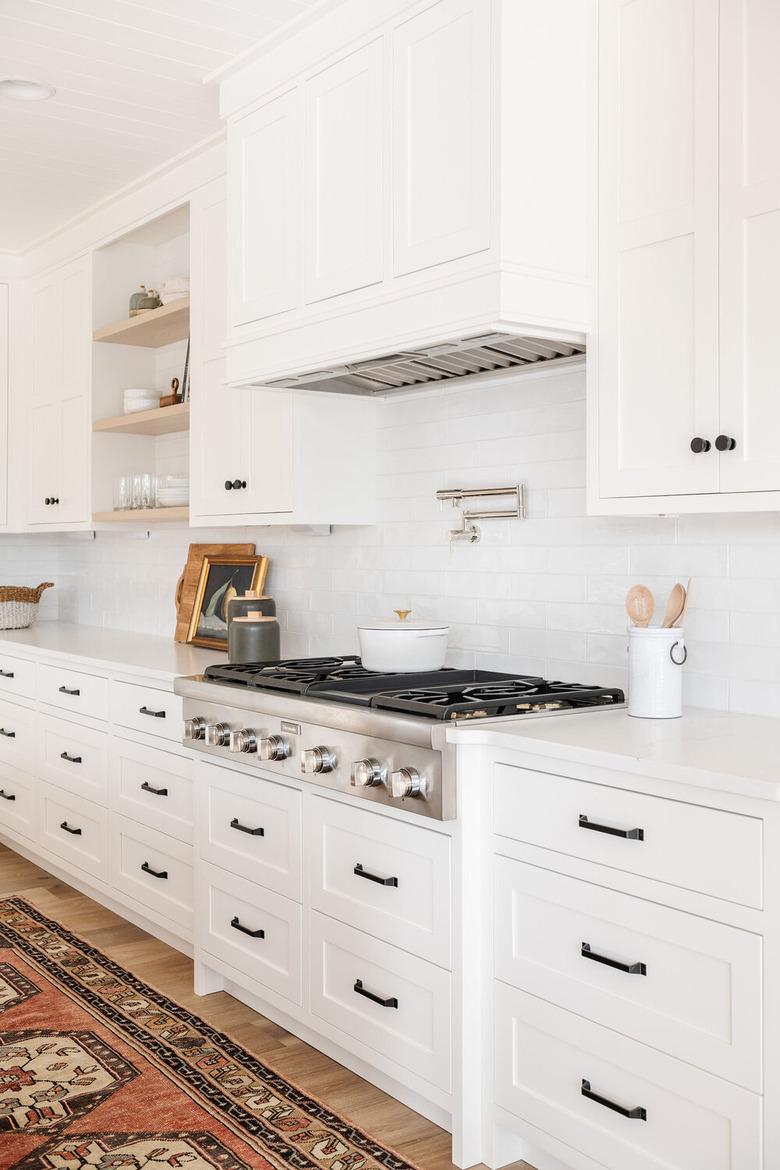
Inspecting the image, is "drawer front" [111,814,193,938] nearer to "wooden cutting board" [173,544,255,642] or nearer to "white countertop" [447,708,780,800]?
"wooden cutting board" [173,544,255,642]

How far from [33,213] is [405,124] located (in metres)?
2.68

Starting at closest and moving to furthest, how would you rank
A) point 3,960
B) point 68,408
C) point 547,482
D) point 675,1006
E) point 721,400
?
point 675,1006 → point 721,400 → point 547,482 → point 3,960 → point 68,408

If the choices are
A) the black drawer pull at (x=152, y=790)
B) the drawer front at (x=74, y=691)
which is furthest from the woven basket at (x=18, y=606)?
the black drawer pull at (x=152, y=790)

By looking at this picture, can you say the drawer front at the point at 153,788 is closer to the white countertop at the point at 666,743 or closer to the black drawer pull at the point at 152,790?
the black drawer pull at the point at 152,790

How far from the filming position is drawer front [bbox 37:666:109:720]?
3.94 meters

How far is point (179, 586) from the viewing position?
4613 millimetres

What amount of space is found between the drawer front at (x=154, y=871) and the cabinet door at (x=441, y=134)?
1.94 metres

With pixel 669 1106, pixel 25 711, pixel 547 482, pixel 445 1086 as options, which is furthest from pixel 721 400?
pixel 25 711

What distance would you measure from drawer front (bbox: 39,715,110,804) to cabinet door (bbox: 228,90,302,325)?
5.44ft

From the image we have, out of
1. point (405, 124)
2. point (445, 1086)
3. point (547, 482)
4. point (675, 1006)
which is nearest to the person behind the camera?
point (675, 1006)

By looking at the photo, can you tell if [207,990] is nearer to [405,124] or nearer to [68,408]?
[405,124]

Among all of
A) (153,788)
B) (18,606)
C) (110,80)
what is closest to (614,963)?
(153,788)

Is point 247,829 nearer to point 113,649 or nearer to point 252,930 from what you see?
point 252,930

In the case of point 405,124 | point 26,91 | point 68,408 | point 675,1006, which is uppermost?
point 26,91
